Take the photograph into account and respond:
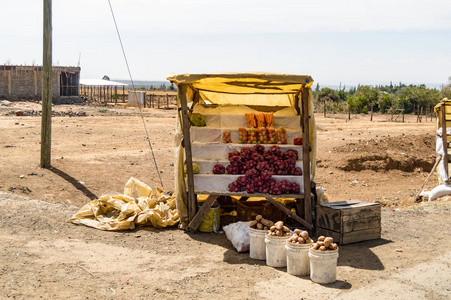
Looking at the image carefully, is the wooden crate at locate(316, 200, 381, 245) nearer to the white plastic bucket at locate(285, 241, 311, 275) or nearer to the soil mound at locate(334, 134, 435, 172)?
the white plastic bucket at locate(285, 241, 311, 275)

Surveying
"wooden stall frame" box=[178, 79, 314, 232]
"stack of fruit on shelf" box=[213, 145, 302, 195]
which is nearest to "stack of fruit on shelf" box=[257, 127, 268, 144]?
"stack of fruit on shelf" box=[213, 145, 302, 195]

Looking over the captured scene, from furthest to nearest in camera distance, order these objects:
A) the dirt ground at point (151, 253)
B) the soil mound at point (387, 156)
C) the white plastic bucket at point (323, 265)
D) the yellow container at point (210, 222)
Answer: the soil mound at point (387, 156)
the yellow container at point (210, 222)
the white plastic bucket at point (323, 265)
the dirt ground at point (151, 253)

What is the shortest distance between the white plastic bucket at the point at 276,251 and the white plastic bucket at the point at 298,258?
0.25 m

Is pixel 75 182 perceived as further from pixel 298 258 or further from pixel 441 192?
pixel 441 192

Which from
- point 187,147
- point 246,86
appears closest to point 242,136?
point 246,86

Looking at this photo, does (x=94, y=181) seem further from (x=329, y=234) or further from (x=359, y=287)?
(x=359, y=287)

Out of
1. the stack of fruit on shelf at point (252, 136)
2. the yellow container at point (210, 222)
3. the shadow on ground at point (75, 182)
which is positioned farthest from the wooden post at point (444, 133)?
the shadow on ground at point (75, 182)

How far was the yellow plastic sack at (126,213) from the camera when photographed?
8.07 metres

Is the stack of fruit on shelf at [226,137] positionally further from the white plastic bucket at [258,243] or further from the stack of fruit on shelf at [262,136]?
the white plastic bucket at [258,243]

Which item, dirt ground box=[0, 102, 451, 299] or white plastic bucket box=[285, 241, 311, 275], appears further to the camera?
white plastic bucket box=[285, 241, 311, 275]

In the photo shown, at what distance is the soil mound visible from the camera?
15797mm

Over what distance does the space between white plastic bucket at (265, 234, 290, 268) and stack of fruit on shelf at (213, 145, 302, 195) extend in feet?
4.60

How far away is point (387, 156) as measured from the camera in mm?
16500

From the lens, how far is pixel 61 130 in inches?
769
